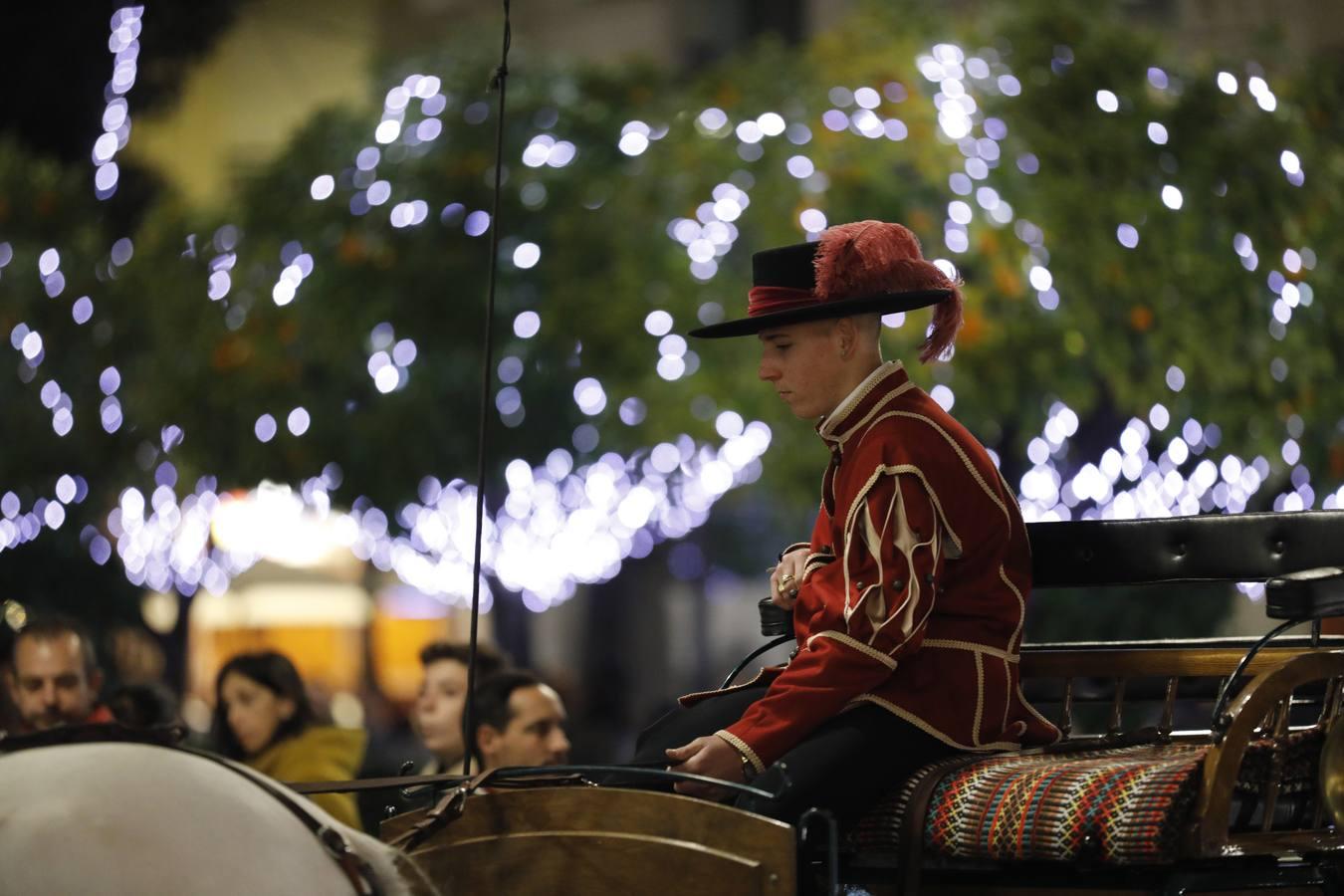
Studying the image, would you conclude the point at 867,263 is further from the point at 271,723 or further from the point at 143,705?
the point at 143,705

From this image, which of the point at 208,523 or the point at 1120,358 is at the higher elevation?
the point at 1120,358

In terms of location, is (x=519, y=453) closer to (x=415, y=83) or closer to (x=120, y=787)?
(x=415, y=83)

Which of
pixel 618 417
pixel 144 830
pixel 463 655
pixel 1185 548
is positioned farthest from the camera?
pixel 618 417

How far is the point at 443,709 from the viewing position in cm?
604

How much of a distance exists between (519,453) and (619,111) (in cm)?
235

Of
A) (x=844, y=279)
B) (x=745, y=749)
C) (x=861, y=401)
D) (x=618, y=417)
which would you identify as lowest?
(x=618, y=417)

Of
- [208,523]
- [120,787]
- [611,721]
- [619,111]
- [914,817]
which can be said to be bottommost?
[611,721]

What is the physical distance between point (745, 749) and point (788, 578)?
64 cm

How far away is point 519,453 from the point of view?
12.7 metres

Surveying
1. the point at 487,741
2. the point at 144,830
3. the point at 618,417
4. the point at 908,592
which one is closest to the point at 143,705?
the point at 487,741

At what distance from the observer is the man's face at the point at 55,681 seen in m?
6.48

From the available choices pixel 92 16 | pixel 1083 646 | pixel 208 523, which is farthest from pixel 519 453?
pixel 1083 646

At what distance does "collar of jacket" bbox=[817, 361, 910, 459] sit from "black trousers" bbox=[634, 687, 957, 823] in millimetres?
529

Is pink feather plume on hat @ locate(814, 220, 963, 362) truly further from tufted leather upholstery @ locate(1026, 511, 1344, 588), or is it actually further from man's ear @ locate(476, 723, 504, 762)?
man's ear @ locate(476, 723, 504, 762)
